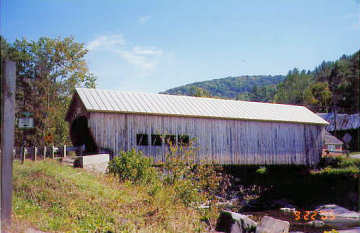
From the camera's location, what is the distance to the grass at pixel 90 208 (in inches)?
217

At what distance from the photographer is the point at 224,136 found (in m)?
17.9

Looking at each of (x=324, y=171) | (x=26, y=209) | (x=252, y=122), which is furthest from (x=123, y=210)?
(x=324, y=171)

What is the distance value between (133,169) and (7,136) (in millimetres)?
5614

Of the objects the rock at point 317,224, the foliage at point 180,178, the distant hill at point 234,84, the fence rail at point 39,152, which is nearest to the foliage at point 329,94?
the rock at point 317,224

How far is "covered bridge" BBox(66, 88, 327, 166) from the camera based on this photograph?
49.7 ft

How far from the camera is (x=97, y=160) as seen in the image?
12234 millimetres

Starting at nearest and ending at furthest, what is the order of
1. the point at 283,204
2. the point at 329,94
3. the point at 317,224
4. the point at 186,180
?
1. the point at 186,180
2. the point at 317,224
3. the point at 283,204
4. the point at 329,94

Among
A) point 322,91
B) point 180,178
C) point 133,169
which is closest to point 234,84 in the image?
point 322,91

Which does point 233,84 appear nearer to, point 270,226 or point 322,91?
point 322,91

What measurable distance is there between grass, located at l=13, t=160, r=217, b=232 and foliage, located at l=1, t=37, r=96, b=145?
330 centimetres

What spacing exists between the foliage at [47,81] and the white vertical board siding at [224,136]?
2554 mm

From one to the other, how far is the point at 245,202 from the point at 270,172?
241 inches

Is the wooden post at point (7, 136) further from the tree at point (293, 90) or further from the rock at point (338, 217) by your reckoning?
the tree at point (293, 90)

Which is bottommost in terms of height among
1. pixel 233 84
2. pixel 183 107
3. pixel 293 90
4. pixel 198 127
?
pixel 198 127
